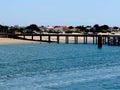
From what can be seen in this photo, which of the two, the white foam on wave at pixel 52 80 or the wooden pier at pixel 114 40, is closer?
the white foam on wave at pixel 52 80

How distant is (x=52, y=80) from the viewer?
44250 mm

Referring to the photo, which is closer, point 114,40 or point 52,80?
point 52,80

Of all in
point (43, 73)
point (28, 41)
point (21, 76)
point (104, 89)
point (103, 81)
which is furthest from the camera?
point (28, 41)

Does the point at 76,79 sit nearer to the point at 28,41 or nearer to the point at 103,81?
the point at 103,81

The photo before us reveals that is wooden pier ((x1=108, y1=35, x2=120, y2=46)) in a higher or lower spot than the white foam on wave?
lower

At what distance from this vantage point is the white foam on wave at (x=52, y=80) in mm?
39947

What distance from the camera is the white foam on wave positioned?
1573 inches

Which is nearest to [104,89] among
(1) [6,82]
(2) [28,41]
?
(1) [6,82]

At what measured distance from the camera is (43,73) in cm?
5147

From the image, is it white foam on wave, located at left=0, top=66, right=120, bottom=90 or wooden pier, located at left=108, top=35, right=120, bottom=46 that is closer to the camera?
white foam on wave, located at left=0, top=66, right=120, bottom=90

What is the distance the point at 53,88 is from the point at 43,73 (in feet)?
41.0

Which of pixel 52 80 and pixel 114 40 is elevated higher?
pixel 52 80

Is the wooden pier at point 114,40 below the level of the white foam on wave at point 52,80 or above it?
below

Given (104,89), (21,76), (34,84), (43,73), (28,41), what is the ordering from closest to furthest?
(104,89) < (34,84) < (21,76) < (43,73) < (28,41)
